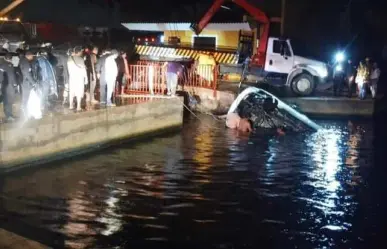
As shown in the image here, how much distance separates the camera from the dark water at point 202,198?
10.0 meters

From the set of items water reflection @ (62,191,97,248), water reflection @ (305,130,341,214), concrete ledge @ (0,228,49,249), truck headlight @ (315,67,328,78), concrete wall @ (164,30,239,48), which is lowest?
water reflection @ (62,191,97,248)

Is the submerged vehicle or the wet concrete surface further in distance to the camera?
the submerged vehicle

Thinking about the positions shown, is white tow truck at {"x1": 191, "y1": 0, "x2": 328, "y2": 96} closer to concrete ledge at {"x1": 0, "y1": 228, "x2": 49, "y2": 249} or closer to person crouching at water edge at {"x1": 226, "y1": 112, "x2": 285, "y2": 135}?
person crouching at water edge at {"x1": 226, "y1": 112, "x2": 285, "y2": 135}

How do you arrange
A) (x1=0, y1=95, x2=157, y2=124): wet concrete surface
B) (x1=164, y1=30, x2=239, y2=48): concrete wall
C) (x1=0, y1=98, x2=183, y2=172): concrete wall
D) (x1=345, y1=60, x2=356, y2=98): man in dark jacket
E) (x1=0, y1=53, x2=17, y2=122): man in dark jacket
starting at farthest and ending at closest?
(x1=164, y1=30, x2=239, y2=48): concrete wall, (x1=345, y1=60, x2=356, y2=98): man in dark jacket, (x1=0, y1=95, x2=157, y2=124): wet concrete surface, (x1=0, y1=53, x2=17, y2=122): man in dark jacket, (x1=0, y1=98, x2=183, y2=172): concrete wall

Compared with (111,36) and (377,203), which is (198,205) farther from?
(111,36)

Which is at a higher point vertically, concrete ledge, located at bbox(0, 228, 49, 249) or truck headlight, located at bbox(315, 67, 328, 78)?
truck headlight, located at bbox(315, 67, 328, 78)

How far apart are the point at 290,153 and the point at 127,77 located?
6150 mm

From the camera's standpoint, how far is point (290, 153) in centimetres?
1739

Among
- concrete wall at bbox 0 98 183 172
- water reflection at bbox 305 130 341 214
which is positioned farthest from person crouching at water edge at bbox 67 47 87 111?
water reflection at bbox 305 130 341 214

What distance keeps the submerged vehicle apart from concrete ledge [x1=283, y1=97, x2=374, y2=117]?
3.10m

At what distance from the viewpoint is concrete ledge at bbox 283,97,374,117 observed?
2455cm

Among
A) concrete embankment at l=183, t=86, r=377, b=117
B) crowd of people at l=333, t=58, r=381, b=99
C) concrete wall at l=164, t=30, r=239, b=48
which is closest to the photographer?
concrete embankment at l=183, t=86, r=377, b=117

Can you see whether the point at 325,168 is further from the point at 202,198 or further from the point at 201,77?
the point at 201,77

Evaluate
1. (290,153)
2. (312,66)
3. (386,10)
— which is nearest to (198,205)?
(290,153)
